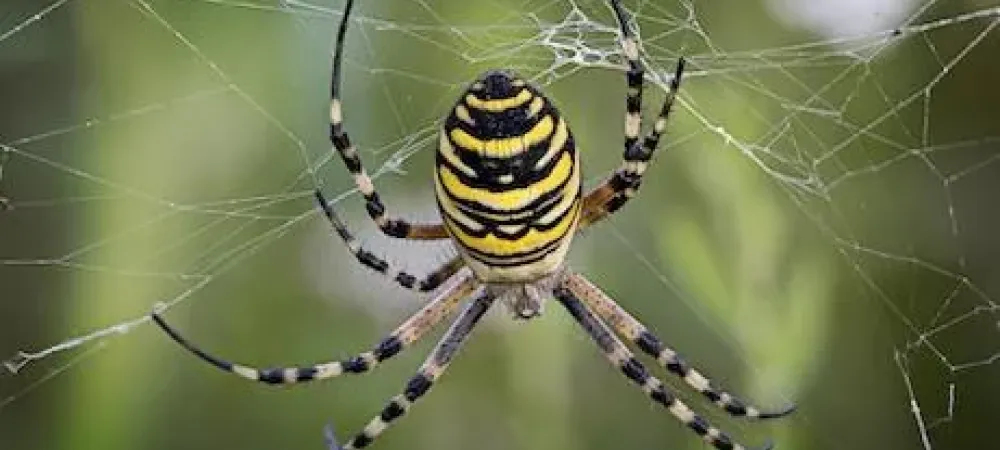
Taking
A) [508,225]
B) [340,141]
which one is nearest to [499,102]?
[508,225]

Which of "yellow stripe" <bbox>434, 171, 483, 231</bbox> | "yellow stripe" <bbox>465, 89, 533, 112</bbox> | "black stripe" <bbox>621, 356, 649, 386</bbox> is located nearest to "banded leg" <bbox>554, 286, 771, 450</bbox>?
"black stripe" <bbox>621, 356, 649, 386</bbox>

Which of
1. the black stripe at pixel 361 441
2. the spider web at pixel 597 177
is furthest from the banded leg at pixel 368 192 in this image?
the spider web at pixel 597 177

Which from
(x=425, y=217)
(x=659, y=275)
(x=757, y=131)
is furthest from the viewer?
(x=659, y=275)

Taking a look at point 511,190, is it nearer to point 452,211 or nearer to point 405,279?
point 452,211

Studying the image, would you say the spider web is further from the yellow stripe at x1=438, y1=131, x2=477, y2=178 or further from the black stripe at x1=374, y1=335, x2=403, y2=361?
the yellow stripe at x1=438, y1=131, x2=477, y2=178

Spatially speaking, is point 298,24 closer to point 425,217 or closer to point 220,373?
point 425,217

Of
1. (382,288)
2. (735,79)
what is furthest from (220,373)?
(735,79)

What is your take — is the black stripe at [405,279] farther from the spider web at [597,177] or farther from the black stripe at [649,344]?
the spider web at [597,177]
